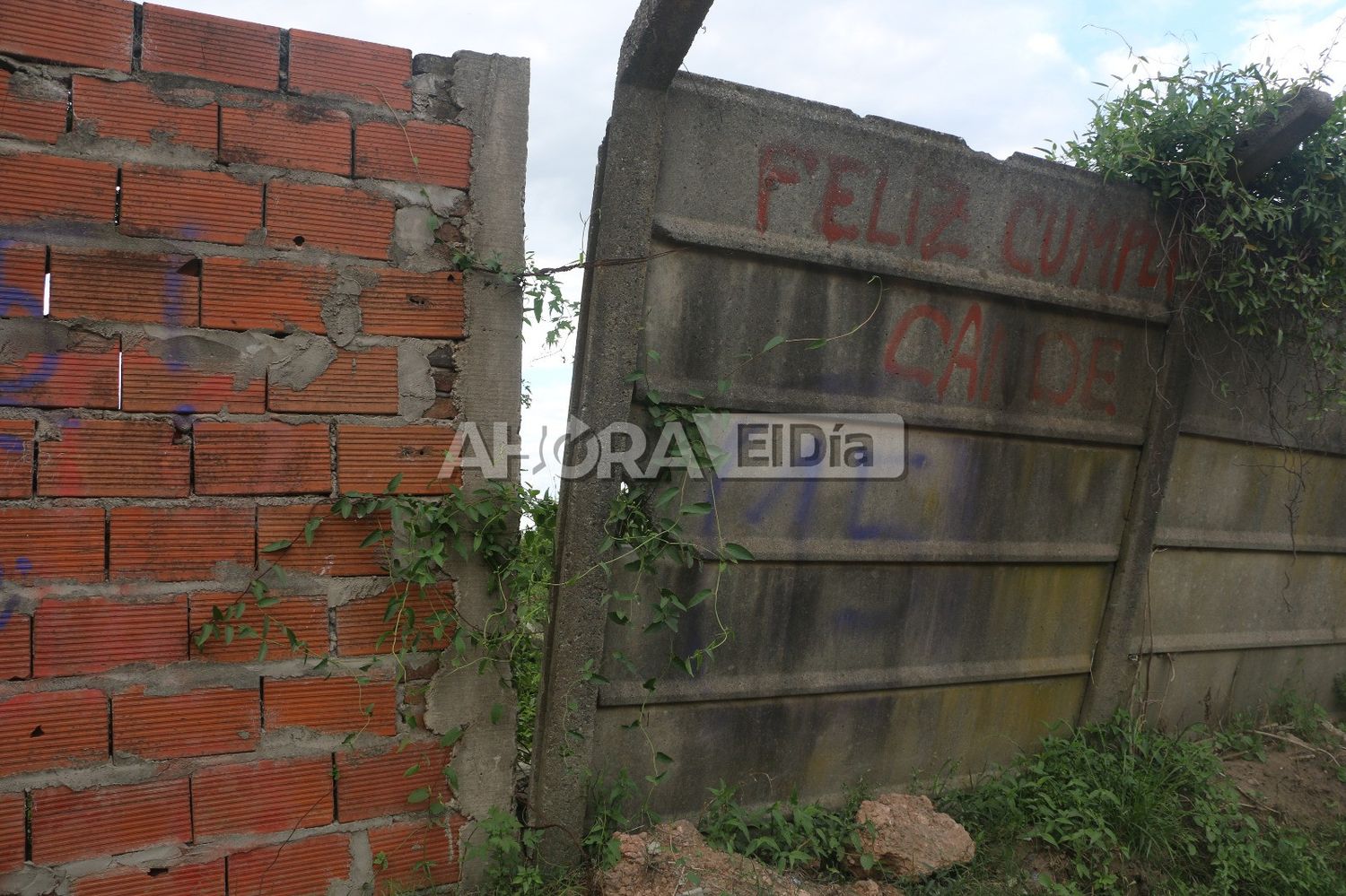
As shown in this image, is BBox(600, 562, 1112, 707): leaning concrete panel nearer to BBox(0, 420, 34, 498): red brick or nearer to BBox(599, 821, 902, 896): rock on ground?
BBox(599, 821, 902, 896): rock on ground

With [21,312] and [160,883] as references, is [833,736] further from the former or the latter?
[21,312]

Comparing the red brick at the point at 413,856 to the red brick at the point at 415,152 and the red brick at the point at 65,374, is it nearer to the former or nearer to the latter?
the red brick at the point at 65,374

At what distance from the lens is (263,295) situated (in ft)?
7.61

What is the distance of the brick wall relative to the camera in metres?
2.17

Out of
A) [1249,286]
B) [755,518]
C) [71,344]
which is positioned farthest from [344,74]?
[1249,286]

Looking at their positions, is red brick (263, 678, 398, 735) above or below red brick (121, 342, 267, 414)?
below

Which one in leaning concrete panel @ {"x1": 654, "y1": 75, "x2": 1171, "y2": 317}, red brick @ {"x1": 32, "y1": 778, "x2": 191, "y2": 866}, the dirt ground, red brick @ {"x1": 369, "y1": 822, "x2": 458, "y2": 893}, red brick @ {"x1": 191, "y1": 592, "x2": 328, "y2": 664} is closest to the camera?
red brick @ {"x1": 32, "y1": 778, "x2": 191, "y2": 866}

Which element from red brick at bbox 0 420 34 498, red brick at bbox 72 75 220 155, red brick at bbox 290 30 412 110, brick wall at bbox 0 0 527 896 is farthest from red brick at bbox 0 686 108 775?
red brick at bbox 290 30 412 110

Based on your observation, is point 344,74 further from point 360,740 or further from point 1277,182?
point 1277,182

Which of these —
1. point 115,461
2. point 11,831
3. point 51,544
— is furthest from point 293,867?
point 115,461

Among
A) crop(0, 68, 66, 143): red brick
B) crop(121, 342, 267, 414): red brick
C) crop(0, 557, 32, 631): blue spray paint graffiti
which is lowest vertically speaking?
crop(0, 557, 32, 631): blue spray paint graffiti

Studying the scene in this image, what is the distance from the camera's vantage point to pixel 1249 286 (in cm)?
353

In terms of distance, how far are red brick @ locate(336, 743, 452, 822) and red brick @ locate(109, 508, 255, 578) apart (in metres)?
0.66

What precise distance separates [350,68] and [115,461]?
1234 millimetres
